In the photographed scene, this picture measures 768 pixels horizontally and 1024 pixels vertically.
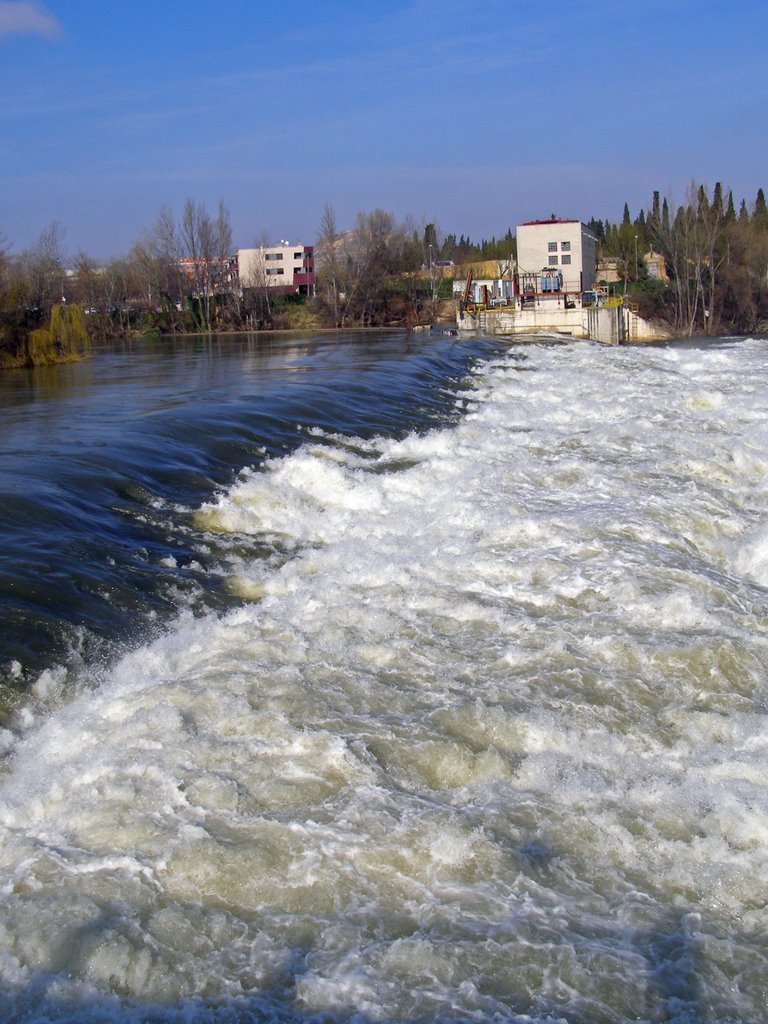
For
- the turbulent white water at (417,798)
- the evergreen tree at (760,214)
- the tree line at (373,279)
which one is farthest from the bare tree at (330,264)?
the turbulent white water at (417,798)

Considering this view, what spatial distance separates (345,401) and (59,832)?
12224 millimetres

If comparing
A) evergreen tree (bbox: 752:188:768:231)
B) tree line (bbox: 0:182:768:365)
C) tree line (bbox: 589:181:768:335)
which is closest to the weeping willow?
tree line (bbox: 0:182:768:365)

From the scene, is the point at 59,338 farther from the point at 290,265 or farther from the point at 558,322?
the point at 290,265

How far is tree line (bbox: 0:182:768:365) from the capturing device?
168ft

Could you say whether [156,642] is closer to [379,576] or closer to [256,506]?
[379,576]

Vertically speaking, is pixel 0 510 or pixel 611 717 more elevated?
pixel 0 510

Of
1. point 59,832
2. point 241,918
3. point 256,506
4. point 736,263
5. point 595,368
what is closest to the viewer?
point 241,918

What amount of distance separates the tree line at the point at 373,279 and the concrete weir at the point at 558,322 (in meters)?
6.97

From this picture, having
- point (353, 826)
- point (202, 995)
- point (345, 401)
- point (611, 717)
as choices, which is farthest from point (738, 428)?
point (202, 995)

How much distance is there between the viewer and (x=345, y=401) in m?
15.8

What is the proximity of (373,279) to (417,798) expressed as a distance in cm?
5785

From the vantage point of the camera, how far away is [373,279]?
5994 centimetres

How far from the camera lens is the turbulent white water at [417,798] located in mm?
3244

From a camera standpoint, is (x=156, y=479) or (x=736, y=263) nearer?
(x=156, y=479)
